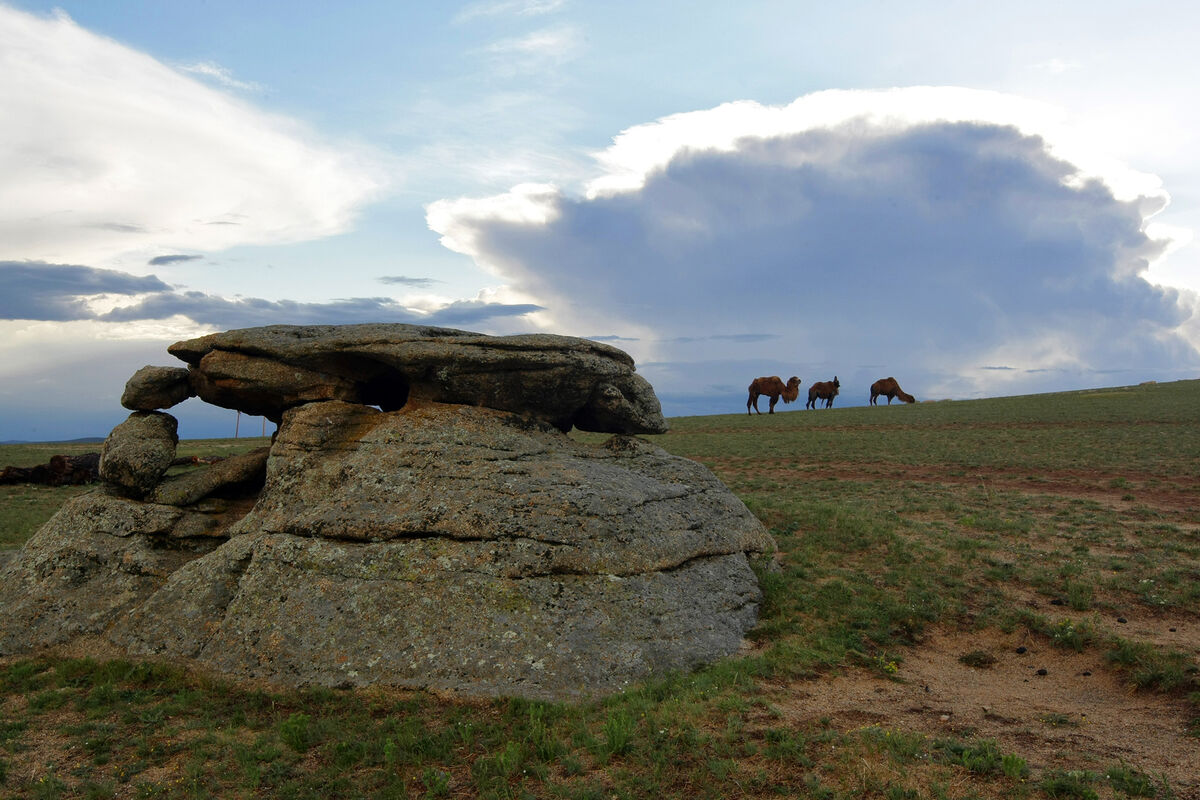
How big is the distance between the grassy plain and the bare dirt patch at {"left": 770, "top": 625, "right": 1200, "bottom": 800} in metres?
0.05

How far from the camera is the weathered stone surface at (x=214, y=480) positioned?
15812 mm

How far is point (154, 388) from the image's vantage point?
662 inches

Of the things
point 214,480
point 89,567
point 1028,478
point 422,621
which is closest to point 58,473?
point 214,480

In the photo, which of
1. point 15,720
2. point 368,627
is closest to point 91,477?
point 15,720

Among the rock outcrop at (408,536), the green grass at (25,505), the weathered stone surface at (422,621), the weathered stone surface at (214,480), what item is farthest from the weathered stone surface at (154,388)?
the weathered stone surface at (422,621)

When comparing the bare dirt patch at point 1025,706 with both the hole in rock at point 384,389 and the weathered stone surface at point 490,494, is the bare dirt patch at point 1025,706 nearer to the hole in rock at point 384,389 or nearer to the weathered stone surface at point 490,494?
the weathered stone surface at point 490,494

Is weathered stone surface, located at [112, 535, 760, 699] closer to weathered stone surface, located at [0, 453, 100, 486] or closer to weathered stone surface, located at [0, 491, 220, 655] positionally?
weathered stone surface, located at [0, 491, 220, 655]

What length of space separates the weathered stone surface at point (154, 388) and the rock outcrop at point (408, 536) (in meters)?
0.18

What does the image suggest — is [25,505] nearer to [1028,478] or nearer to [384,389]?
[384,389]

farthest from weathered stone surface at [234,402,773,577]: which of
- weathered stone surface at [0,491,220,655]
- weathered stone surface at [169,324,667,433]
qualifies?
weathered stone surface at [0,491,220,655]

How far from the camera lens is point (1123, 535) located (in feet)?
61.0

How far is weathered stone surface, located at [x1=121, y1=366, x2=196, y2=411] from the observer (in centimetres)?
1666

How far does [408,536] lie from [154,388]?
27.9ft

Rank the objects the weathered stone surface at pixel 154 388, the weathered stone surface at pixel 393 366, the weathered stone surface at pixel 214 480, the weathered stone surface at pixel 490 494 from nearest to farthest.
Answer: the weathered stone surface at pixel 490 494, the weathered stone surface at pixel 393 366, the weathered stone surface at pixel 214 480, the weathered stone surface at pixel 154 388
